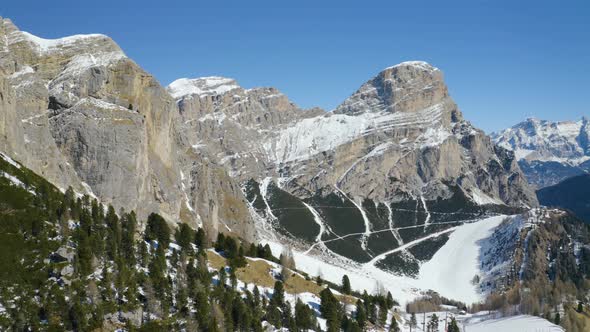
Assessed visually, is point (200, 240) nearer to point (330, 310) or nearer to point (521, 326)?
point (330, 310)

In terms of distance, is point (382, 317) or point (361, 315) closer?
point (361, 315)

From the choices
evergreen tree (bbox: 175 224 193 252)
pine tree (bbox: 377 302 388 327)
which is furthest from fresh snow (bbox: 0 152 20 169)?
pine tree (bbox: 377 302 388 327)

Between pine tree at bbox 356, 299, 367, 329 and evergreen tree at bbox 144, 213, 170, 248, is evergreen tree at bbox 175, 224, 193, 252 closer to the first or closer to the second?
evergreen tree at bbox 144, 213, 170, 248

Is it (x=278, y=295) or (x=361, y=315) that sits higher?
(x=278, y=295)

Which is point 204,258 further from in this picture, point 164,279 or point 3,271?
point 3,271

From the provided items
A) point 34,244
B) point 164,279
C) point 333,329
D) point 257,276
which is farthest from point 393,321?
point 34,244

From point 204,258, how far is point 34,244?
40.8 m

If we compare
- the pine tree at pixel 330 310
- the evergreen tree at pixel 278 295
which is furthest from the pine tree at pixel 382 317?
the evergreen tree at pixel 278 295

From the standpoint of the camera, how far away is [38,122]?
191000 millimetres

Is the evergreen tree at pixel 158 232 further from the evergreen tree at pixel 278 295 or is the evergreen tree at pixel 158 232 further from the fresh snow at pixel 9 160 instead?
the fresh snow at pixel 9 160

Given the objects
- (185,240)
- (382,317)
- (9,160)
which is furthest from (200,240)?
(9,160)

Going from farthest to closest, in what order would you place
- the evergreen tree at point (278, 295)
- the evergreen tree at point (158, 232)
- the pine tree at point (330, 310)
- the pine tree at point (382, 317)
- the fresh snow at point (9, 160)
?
the fresh snow at point (9, 160)
the evergreen tree at point (158, 232)
the pine tree at point (382, 317)
the evergreen tree at point (278, 295)
the pine tree at point (330, 310)

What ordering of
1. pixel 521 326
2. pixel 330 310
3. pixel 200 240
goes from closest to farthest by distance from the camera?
1. pixel 330 310
2. pixel 200 240
3. pixel 521 326

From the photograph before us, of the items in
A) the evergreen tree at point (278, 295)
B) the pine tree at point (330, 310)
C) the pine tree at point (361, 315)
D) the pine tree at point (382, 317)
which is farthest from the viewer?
the pine tree at point (382, 317)
